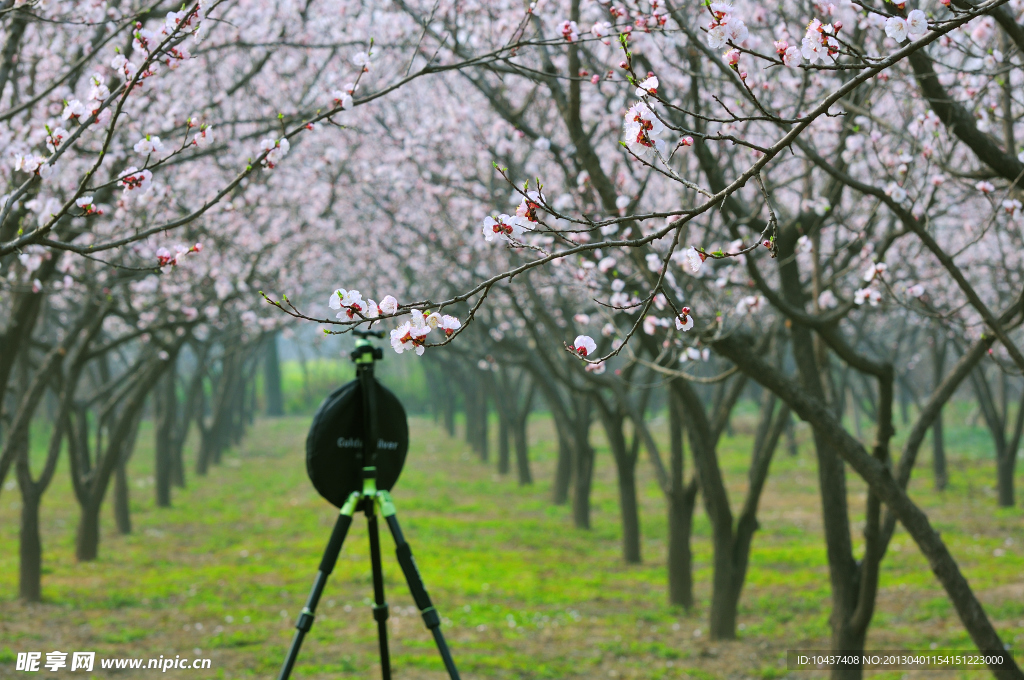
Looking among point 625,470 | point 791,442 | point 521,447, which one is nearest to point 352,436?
point 625,470

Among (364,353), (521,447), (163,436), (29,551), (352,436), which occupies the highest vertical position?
(364,353)

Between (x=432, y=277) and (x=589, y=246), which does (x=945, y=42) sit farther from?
(x=432, y=277)

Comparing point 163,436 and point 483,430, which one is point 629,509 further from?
point 483,430

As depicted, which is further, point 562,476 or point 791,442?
point 791,442

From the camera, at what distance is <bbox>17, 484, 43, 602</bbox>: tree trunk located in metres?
8.30

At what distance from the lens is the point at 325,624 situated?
25.1ft

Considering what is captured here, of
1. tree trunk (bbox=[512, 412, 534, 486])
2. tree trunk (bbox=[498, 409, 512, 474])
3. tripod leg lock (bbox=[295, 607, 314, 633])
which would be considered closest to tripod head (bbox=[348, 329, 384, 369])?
tripod leg lock (bbox=[295, 607, 314, 633])

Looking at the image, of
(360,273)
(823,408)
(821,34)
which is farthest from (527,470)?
(821,34)

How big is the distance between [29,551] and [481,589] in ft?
15.1

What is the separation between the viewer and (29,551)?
27.3 feet

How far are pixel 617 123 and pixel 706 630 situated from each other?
4629mm

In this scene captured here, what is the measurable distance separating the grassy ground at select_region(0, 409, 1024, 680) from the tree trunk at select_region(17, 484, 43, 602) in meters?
0.18

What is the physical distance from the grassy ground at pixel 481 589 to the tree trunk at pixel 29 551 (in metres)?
0.18

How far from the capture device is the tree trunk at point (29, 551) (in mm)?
8305
